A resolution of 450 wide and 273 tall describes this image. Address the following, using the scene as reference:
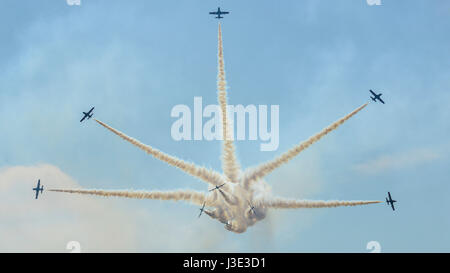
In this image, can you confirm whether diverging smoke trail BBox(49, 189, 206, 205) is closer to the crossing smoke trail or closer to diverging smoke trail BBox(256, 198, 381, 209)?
the crossing smoke trail

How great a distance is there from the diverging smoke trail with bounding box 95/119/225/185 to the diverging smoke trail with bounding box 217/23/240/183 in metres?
2.48

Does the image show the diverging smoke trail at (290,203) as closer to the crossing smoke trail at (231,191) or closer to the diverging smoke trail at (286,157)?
the crossing smoke trail at (231,191)

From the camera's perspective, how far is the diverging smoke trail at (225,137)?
130m

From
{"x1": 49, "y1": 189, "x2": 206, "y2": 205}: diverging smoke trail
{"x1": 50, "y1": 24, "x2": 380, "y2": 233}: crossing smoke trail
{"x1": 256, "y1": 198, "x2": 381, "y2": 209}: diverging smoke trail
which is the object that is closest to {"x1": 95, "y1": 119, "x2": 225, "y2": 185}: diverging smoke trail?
{"x1": 50, "y1": 24, "x2": 380, "y2": 233}: crossing smoke trail

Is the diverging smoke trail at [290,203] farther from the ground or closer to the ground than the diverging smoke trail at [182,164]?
closer to the ground

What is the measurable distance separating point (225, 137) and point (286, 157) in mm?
12212

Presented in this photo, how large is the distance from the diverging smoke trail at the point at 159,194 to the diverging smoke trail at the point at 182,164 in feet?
18.8

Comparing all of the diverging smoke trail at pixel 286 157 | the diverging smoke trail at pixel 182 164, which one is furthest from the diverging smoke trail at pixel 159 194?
the diverging smoke trail at pixel 286 157

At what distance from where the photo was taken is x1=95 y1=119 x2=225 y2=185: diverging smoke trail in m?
125
